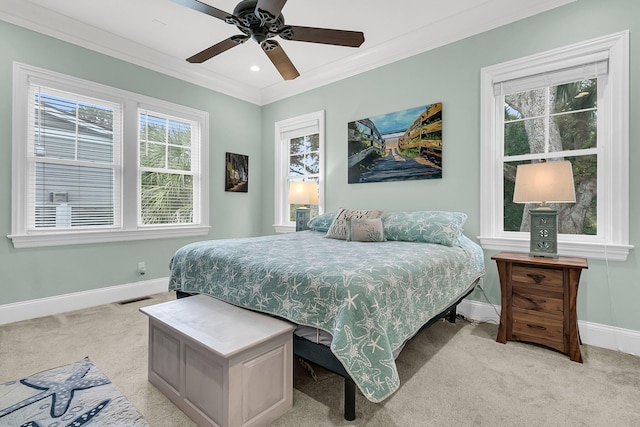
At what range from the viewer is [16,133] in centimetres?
284

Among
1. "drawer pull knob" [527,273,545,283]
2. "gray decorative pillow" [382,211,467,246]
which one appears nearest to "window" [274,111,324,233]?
"gray decorative pillow" [382,211,467,246]

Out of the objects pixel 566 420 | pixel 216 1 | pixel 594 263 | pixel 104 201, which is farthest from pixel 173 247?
pixel 594 263

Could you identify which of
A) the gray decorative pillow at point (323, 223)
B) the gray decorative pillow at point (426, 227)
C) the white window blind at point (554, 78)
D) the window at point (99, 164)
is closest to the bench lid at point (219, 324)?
the gray decorative pillow at point (426, 227)

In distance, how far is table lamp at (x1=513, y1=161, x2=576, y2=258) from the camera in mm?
2225

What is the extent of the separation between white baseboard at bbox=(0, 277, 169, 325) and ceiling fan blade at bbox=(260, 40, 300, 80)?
287cm

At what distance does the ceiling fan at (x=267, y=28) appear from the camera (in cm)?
186

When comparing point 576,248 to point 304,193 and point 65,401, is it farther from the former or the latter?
point 65,401

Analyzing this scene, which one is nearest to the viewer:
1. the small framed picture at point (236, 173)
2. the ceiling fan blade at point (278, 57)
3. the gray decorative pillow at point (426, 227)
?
the ceiling fan blade at point (278, 57)

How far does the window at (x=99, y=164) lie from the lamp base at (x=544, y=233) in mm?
3727

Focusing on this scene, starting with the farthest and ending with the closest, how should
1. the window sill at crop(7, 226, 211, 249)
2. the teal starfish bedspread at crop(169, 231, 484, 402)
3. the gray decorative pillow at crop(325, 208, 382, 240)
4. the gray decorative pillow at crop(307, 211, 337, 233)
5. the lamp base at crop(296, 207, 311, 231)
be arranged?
the lamp base at crop(296, 207, 311, 231)
the gray decorative pillow at crop(307, 211, 337, 233)
the gray decorative pillow at crop(325, 208, 382, 240)
the window sill at crop(7, 226, 211, 249)
the teal starfish bedspread at crop(169, 231, 484, 402)

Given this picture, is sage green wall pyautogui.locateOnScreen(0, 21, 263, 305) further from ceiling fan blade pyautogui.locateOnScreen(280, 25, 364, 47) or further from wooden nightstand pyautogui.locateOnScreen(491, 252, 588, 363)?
wooden nightstand pyautogui.locateOnScreen(491, 252, 588, 363)

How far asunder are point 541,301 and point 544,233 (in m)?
0.51

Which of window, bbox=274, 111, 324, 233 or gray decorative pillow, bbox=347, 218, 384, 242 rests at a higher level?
window, bbox=274, 111, 324, 233

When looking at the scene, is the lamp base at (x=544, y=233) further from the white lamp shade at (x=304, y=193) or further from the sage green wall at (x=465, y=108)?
the white lamp shade at (x=304, y=193)
